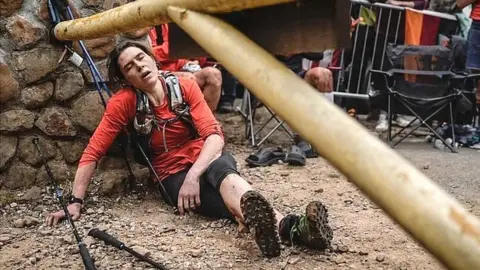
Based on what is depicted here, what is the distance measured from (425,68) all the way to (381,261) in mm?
3300

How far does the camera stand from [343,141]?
1167mm

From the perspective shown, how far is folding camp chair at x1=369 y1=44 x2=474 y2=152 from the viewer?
5191 mm

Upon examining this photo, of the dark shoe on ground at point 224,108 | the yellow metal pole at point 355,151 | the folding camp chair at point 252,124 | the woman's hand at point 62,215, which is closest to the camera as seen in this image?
the yellow metal pole at point 355,151

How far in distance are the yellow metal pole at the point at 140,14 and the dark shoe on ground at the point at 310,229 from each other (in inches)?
47.0

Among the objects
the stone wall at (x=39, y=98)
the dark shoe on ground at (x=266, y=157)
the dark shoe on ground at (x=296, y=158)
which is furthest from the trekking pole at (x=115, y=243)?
the dark shoe on ground at (x=296, y=158)

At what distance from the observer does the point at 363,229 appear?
297cm

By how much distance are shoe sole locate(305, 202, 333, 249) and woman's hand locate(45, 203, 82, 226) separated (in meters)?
1.38

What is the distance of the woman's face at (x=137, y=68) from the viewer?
128 inches

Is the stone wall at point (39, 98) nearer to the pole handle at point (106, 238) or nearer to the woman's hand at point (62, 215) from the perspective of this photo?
the woman's hand at point (62, 215)

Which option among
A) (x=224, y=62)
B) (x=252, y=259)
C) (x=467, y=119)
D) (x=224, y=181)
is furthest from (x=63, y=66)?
(x=467, y=119)

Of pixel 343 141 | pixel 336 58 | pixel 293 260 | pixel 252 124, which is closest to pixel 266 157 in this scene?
pixel 252 124

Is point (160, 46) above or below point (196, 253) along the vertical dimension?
above

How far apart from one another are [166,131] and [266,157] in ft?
3.98

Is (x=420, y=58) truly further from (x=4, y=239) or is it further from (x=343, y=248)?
(x=4, y=239)
